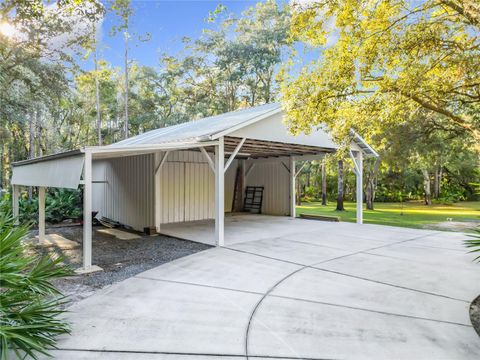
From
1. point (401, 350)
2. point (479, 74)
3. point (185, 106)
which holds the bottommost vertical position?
point (401, 350)

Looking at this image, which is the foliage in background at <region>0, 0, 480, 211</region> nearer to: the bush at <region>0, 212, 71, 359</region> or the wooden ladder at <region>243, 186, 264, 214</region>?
the wooden ladder at <region>243, 186, 264, 214</region>

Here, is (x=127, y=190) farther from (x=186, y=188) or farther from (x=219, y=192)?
(x=219, y=192)

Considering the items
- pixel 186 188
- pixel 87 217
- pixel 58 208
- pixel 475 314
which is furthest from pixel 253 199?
pixel 475 314

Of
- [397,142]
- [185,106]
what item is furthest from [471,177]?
[185,106]

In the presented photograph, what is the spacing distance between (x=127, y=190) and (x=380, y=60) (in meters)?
8.22

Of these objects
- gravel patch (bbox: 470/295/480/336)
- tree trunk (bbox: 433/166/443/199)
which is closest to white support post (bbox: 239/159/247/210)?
gravel patch (bbox: 470/295/480/336)

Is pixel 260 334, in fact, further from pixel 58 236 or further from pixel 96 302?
pixel 58 236

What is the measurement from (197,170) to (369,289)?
7.84m

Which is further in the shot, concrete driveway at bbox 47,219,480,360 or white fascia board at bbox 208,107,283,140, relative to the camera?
white fascia board at bbox 208,107,283,140

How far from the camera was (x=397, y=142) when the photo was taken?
1339cm

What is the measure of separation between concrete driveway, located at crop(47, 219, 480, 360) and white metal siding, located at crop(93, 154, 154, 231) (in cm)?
395

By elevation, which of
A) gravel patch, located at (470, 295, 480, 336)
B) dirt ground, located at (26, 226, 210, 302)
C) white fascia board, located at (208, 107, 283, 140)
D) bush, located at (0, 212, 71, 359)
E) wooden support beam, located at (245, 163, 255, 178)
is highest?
white fascia board, located at (208, 107, 283, 140)

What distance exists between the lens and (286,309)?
377 centimetres

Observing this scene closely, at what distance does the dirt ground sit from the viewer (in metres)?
4.77
